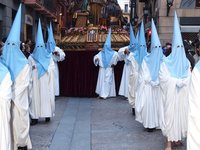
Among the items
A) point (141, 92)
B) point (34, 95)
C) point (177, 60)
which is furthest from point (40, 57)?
point (177, 60)

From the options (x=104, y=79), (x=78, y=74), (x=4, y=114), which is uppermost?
(x=4, y=114)

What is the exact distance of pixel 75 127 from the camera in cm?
877

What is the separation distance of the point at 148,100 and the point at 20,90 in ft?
9.63

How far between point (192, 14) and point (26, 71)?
20.9m

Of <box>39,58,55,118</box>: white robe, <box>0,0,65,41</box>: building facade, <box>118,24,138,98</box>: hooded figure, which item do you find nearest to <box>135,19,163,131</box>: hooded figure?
<box>39,58,55,118</box>: white robe

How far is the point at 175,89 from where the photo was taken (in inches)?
263

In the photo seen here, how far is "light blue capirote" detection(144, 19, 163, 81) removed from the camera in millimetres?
7823

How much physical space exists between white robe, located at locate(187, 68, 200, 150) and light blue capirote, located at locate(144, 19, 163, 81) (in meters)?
3.83

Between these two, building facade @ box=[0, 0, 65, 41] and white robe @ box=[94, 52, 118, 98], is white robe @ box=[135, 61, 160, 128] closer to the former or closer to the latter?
white robe @ box=[94, 52, 118, 98]

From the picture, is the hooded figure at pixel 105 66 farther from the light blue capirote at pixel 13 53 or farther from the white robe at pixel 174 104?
the light blue capirote at pixel 13 53

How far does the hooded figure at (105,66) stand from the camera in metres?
13.1

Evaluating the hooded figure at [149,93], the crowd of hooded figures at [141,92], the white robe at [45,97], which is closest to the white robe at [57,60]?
the crowd of hooded figures at [141,92]

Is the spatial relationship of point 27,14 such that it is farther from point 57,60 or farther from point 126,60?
point 126,60

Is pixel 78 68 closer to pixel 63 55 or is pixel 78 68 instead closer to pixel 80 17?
pixel 63 55
